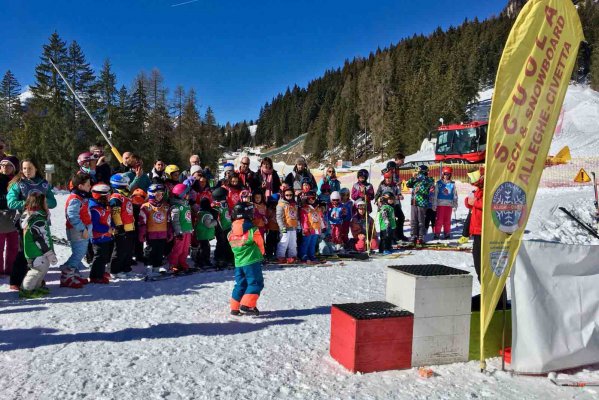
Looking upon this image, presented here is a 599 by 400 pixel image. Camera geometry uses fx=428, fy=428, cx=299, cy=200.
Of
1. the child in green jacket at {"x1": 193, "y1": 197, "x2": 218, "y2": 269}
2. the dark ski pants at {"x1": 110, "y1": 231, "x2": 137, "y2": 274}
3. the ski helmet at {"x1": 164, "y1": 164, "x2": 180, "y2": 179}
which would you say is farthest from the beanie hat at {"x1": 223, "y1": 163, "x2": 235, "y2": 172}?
the dark ski pants at {"x1": 110, "y1": 231, "x2": 137, "y2": 274}

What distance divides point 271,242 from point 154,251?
8.10ft

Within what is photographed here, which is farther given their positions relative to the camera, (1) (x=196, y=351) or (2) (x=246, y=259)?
(2) (x=246, y=259)

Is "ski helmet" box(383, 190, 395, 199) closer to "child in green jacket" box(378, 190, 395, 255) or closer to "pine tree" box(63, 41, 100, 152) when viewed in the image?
"child in green jacket" box(378, 190, 395, 255)

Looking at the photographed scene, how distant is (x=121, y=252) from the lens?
22.8ft

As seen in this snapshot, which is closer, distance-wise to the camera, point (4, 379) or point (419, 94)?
point (4, 379)

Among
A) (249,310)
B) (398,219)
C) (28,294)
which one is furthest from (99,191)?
(398,219)

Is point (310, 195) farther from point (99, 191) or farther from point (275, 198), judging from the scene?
point (99, 191)

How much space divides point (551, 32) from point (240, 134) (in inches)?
5953

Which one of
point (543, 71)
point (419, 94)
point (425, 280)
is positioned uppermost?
point (419, 94)

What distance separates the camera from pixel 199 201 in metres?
7.71

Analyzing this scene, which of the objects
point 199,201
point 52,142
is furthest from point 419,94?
point 199,201

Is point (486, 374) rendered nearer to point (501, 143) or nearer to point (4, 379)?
point (501, 143)

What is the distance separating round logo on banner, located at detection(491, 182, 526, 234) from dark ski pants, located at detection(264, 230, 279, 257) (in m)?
5.48

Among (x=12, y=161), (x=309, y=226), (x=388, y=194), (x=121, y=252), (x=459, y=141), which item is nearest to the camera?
(x=12, y=161)
